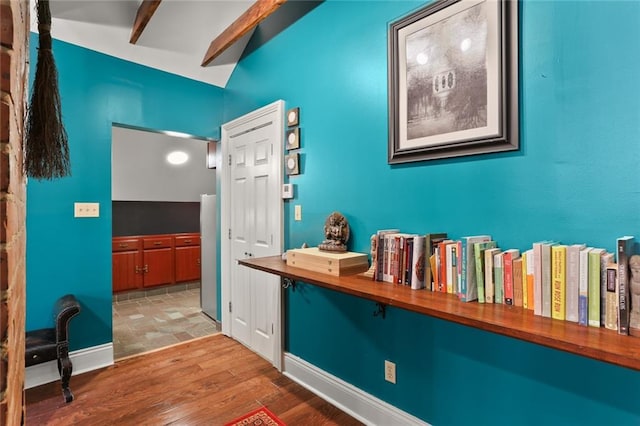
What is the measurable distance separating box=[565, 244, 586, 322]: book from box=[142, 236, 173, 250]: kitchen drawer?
4.98m

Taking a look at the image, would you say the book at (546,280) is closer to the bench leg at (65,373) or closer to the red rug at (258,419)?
the red rug at (258,419)

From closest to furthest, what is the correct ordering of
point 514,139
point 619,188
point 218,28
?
point 619,188 → point 514,139 → point 218,28

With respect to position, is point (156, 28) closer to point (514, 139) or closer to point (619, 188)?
point (514, 139)

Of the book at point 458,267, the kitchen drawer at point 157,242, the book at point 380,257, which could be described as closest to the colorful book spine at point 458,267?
the book at point 458,267

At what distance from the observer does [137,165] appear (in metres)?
4.94

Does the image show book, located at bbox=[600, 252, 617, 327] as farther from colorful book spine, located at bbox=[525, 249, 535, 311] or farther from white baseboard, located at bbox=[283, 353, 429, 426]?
white baseboard, located at bbox=[283, 353, 429, 426]

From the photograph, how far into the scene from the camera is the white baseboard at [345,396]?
1824mm

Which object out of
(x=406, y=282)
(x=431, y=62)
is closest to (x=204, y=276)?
(x=406, y=282)

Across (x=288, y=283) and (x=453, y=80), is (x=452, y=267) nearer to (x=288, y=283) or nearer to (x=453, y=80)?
(x=453, y=80)

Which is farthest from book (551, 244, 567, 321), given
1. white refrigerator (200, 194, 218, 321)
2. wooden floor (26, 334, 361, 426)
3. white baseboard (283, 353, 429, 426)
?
white refrigerator (200, 194, 218, 321)

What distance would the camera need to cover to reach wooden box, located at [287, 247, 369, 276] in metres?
1.74

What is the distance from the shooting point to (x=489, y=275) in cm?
132

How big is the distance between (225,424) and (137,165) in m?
4.21

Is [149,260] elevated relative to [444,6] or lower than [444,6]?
lower
